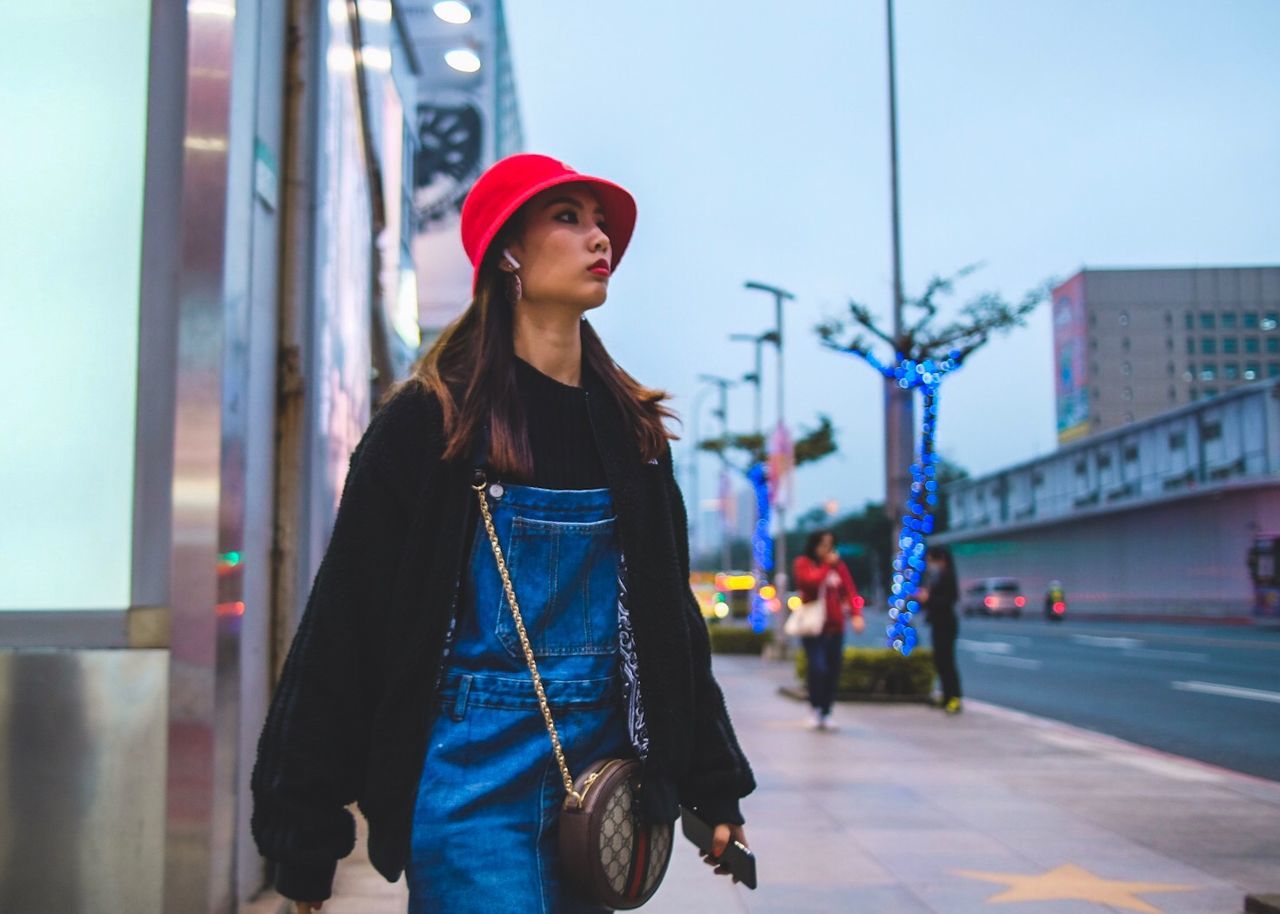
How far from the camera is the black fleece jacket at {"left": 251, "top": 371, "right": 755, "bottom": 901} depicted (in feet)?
5.98

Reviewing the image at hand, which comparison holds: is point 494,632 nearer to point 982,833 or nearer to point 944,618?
point 982,833

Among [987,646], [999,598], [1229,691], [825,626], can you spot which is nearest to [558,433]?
[825,626]

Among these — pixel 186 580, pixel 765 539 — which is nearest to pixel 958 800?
pixel 186 580

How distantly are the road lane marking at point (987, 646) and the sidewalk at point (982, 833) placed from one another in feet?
46.3

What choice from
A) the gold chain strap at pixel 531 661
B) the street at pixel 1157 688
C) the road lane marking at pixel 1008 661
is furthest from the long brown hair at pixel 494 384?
the road lane marking at pixel 1008 661

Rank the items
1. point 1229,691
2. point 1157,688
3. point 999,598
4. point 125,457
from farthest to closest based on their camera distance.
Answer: point 999,598, point 1157,688, point 1229,691, point 125,457

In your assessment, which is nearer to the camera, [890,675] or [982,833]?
[982,833]

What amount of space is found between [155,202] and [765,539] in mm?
26152

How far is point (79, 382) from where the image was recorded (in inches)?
146

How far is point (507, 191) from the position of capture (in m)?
2.22

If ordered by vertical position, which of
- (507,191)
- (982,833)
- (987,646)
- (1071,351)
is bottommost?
(987,646)

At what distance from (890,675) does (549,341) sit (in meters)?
12.7

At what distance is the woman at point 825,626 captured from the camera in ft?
36.6

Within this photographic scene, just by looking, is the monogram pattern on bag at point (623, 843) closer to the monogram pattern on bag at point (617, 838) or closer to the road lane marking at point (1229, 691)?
the monogram pattern on bag at point (617, 838)
